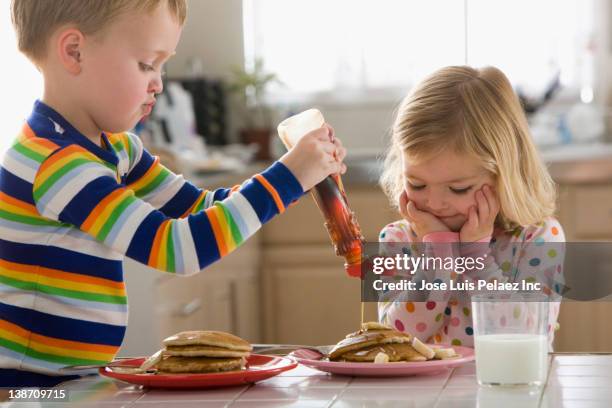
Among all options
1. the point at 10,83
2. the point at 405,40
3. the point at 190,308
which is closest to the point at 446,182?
the point at 190,308

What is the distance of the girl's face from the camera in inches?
66.8

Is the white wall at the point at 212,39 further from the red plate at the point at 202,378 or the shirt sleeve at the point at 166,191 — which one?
the red plate at the point at 202,378

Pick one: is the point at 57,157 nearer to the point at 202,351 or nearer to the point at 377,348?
the point at 202,351

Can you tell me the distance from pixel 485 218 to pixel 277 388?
675mm

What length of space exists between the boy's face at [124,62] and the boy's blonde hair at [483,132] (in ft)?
1.61

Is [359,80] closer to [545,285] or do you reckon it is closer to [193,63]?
[193,63]

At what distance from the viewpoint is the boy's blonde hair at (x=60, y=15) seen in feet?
4.60

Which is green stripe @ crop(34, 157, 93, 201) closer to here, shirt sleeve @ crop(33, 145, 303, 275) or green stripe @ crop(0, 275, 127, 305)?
shirt sleeve @ crop(33, 145, 303, 275)

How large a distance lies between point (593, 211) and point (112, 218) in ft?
8.17

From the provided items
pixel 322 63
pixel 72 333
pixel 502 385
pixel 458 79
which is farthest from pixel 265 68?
pixel 502 385

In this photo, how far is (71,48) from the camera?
1.42 metres

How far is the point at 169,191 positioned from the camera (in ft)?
5.42

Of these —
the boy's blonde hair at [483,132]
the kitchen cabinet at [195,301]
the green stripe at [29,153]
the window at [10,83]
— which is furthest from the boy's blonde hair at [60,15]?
the window at [10,83]

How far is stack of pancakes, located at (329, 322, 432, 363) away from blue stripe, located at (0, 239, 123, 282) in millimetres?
356
